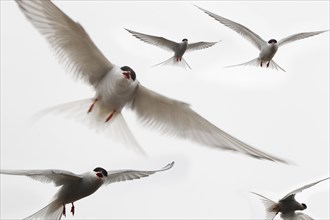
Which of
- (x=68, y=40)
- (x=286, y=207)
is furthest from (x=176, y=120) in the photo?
(x=286, y=207)

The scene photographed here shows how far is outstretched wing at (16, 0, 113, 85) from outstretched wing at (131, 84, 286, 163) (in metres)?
0.44

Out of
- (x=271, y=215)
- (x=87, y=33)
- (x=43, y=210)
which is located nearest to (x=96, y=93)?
(x=87, y=33)

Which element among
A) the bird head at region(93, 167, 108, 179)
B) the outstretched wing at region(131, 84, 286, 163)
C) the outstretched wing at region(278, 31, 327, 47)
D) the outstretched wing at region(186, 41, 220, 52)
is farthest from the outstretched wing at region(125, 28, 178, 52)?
the outstretched wing at region(131, 84, 286, 163)

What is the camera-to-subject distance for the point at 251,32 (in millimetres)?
10555

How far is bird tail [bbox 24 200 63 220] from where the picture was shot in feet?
21.1

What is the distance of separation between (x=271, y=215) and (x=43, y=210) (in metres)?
3.69

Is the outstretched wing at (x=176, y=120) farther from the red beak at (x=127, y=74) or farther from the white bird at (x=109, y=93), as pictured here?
the red beak at (x=127, y=74)

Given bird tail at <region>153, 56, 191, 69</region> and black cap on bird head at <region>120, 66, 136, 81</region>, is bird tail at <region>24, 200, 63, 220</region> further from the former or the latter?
bird tail at <region>153, 56, 191, 69</region>

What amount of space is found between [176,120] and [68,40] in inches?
45.0

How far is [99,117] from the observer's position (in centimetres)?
609

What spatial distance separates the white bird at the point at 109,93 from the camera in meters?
5.29

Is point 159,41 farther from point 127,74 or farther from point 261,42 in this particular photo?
point 127,74

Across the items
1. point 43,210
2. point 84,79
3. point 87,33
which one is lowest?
point 43,210

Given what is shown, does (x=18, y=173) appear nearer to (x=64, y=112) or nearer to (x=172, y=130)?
(x=64, y=112)
